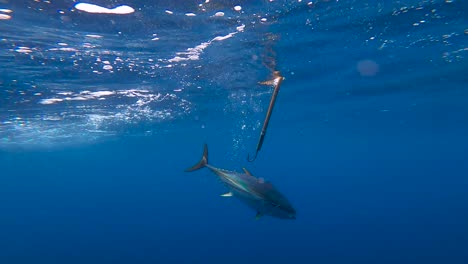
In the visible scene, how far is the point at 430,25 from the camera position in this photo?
427 inches

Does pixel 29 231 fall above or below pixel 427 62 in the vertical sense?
below

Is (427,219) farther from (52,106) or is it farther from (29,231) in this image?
(29,231)

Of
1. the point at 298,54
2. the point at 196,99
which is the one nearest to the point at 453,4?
the point at 298,54

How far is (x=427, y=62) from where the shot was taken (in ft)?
51.8

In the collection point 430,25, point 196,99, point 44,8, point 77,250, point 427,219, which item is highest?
point 44,8

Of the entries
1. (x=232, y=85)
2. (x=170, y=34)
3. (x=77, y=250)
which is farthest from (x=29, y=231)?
(x=170, y=34)

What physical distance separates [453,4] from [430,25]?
5.60 feet

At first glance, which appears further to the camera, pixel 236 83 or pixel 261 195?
pixel 236 83

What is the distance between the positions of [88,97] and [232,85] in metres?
9.93

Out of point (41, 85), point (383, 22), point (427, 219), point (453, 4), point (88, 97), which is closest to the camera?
point (453, 4)

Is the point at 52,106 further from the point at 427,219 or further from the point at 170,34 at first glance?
the point at 427,219

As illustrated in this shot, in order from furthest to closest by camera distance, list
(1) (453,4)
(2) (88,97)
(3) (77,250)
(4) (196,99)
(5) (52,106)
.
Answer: (3) (77,250)
(4) (196,99)
(5) (52,106)
(2) (88,97)
(1) (453,4)

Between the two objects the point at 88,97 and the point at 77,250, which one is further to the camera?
the point at 77,250

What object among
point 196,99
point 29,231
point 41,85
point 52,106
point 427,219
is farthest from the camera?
point 29,231
